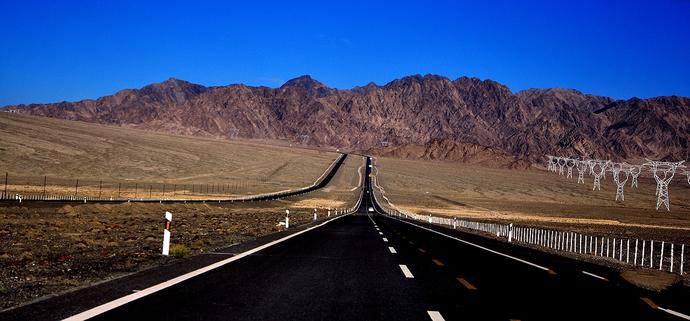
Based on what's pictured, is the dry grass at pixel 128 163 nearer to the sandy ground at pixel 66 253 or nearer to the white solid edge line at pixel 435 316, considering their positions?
the sandy ground at pixel 66 253

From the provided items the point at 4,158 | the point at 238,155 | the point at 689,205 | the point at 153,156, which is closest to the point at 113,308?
the point at 4,158

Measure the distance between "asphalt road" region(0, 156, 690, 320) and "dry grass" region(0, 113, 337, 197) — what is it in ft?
248

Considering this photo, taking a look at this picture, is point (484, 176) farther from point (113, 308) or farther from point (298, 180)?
point (113, 308)

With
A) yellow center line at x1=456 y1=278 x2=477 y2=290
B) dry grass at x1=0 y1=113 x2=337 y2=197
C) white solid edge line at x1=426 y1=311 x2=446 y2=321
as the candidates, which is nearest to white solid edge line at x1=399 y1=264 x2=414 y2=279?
yellow center line at x1=456 y1=278 x2=477 y2=290

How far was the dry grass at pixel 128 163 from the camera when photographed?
108375mm

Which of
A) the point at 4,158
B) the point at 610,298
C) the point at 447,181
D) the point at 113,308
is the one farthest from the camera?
the point at 447,181

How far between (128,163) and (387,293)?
132 meters

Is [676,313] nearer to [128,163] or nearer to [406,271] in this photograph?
[406,271]

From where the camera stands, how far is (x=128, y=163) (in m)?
135

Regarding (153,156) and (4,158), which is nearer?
(4,158)

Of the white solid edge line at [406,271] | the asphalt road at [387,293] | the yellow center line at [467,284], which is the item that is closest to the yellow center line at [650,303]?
the asphalt road at [387,293]

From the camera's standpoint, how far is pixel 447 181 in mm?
175250

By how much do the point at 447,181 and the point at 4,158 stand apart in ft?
343

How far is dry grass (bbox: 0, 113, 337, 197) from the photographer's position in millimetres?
108375
